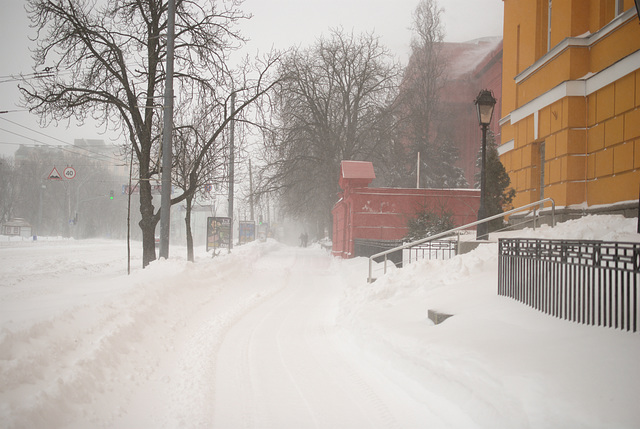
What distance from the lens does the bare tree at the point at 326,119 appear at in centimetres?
3234

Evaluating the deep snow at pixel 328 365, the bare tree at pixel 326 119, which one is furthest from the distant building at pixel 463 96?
the deep snow at pixel 328 365

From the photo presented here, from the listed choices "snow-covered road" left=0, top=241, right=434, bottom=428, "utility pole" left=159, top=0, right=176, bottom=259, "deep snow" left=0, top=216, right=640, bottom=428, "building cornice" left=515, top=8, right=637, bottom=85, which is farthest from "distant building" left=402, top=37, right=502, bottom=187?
"snow-covered road" left=0, top=241, right=434, bottom=428

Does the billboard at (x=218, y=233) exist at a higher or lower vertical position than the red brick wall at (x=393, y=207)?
lower

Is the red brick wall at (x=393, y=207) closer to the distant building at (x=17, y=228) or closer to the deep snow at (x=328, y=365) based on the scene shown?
the deep snow at (x=328, y=365)

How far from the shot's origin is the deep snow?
390 cm

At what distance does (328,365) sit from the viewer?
6.32 metres

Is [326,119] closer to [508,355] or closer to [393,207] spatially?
[393,207]

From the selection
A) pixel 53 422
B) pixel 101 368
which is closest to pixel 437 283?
pixel 101 368

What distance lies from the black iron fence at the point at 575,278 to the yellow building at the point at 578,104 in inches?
152

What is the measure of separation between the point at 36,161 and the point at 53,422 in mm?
39903

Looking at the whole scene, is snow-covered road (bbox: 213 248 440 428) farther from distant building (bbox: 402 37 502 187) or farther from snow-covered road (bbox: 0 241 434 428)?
distant building (bbox: 402 37 502 187)

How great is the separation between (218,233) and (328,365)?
22467 millimetres

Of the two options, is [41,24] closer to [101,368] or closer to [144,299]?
[144,299]

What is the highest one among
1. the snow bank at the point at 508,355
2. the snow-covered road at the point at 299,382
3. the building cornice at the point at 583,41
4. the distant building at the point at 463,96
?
the distant building at the point at 463,96
